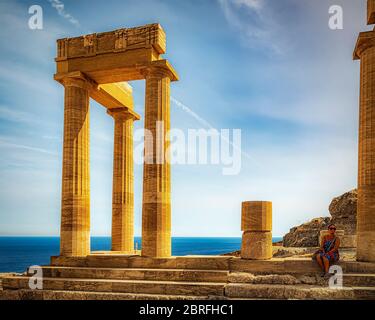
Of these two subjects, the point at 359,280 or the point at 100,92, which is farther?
the point at 100,92

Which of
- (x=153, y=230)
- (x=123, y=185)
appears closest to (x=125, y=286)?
(x=153, y=230)

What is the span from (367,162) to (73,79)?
13.6m

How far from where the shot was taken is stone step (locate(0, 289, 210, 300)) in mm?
12508

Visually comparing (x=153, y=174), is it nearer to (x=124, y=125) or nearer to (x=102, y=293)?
(x=102, y=293)

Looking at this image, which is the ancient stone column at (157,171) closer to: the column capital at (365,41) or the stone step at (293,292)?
the stone step at (293,292)

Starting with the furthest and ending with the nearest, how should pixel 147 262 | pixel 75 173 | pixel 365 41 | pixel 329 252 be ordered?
pixel 75 173 < pixel 147 262 < pixel 365 41 < pixel 329 252

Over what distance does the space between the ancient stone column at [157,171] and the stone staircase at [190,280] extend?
38.3 inches

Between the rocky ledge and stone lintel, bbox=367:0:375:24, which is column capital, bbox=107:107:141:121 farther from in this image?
the rocky ledge

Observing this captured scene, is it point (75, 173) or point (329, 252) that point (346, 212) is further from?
point (75, 173)

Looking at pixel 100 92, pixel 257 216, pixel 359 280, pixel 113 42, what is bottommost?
pixel 359 280

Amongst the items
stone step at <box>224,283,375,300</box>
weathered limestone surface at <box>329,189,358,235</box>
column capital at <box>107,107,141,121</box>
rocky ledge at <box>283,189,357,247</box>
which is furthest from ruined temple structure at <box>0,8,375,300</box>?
rocky ledge at <box>283,189,357,247</box>

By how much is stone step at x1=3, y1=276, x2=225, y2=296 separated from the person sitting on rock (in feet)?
12.0

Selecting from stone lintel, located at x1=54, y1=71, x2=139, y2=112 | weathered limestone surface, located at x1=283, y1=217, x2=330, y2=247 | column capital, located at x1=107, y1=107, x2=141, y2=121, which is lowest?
weathered limestone surface, located at x1=283, y1=217, x2=330, y2=247

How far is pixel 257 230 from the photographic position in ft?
45.2
